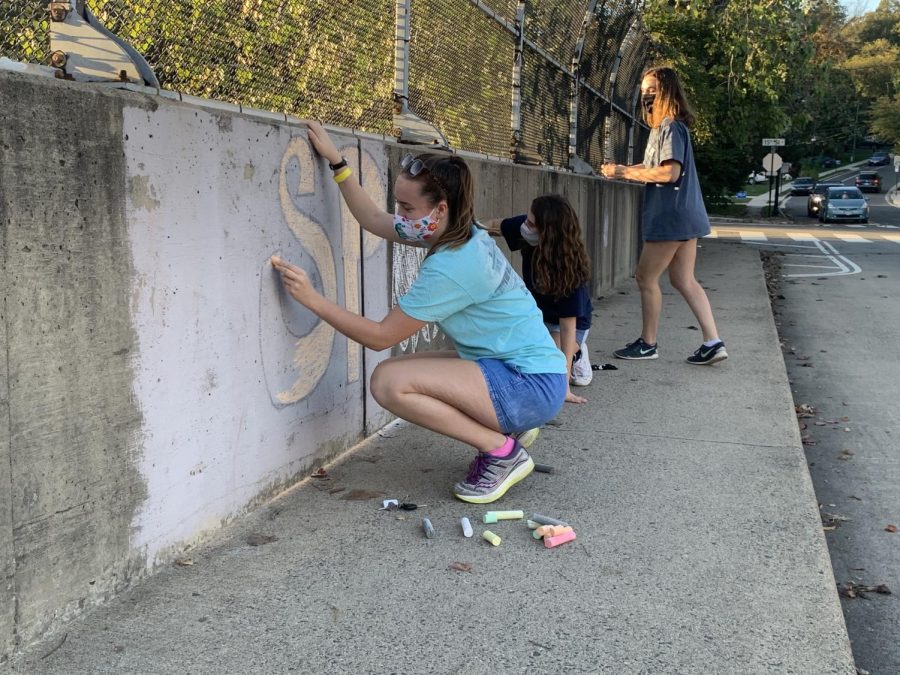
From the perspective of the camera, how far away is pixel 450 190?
3.35 metres

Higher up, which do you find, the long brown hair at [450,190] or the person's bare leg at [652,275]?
the long brown hair at [450,190]

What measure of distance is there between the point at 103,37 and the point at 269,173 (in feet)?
2.76

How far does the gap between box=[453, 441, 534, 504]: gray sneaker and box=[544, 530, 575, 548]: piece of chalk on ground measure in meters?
0.44

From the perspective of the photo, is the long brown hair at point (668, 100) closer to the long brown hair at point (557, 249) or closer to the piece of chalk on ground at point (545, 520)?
the long brown hair at point (557, 249)

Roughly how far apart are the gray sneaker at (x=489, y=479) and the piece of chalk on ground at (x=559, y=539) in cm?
44

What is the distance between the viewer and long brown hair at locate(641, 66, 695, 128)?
6152 millimetres

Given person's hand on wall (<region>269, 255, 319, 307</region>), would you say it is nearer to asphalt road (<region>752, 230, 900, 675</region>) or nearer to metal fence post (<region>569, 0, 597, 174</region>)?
asphalt road (<region>752, 230, 900, 675</region>)

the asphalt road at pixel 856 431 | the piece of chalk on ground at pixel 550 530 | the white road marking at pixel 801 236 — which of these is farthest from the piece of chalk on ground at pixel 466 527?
the white road marking at pixel 801 236

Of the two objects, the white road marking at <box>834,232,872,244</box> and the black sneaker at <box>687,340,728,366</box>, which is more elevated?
the black sneaker at <box>687,340,728,366</box>

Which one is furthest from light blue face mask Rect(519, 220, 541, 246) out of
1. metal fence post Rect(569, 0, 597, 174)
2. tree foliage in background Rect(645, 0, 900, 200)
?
tree foliage in background Rect(645, 0, 900, 200)

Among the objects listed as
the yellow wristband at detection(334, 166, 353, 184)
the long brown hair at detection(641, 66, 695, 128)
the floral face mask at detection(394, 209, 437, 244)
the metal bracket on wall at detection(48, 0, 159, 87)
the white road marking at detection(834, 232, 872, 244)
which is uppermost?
the long brown hair at detection(641, 66, 695, 128)

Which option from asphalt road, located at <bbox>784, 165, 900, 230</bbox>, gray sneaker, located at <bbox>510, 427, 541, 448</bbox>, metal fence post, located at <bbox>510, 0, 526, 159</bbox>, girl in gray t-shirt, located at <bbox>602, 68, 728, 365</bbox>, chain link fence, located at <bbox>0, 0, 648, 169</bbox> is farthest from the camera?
asphalt road, located at <bbox>784, 165, 900, 230</bbox>

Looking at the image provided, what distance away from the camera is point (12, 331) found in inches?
85.4

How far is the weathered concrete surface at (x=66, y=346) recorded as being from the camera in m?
2.19
